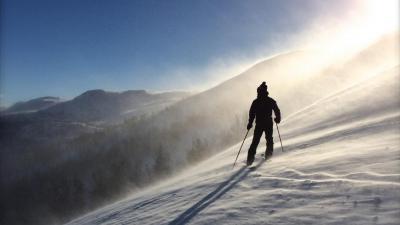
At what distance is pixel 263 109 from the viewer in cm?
1366

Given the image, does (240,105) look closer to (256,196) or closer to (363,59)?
(363,59)

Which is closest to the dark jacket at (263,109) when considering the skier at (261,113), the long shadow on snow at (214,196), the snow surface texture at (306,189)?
the skier at (261,113)

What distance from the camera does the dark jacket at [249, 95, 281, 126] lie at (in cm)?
1362

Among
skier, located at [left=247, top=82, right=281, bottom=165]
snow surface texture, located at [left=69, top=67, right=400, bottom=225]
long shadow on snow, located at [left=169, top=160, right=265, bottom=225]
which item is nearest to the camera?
snow surface texture, located at [left=69, top=67, right=400, bottom=225]

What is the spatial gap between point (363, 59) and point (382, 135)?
369 feet

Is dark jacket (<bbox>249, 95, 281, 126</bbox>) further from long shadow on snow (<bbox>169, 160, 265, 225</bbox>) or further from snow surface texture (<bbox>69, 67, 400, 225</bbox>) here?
long shadow on snow (<bbox>169, 160, 265, 225</bbox>)

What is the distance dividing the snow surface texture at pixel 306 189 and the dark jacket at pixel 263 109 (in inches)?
53.3

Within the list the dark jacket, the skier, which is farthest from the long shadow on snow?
the dark jacket

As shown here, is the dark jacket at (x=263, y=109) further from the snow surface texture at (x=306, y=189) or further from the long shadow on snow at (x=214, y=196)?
the long shadow on snow at (x=214, y=196)

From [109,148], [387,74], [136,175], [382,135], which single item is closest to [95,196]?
[136,175]

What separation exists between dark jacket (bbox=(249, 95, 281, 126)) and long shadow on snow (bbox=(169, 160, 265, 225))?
57.6 inches

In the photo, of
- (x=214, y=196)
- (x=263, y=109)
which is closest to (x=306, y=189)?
(x=214, y=196)

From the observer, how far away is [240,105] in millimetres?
173250

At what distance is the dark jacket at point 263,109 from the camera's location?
13625mm
